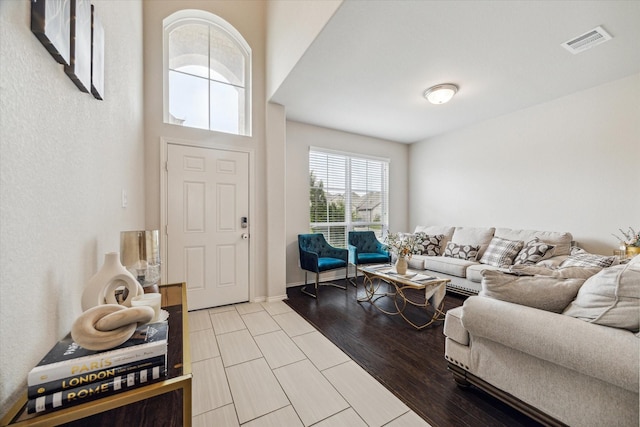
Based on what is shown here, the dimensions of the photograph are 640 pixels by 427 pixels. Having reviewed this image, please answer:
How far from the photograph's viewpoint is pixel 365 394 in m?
1.65

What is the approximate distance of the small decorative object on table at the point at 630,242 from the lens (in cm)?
253

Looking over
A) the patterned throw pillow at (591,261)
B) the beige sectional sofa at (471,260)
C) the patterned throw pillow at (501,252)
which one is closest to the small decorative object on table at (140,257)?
the beige sectional sofa at (471,260)

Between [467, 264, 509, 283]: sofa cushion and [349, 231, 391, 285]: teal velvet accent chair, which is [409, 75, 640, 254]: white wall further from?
[349, 231, 391, 285]: teal velvet accent chair

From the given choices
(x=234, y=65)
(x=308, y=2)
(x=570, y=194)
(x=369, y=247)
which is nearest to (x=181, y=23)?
(x=234, y=65)

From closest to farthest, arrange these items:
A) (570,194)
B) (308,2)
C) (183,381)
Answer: (183,381) < (308,2) < (570,194)

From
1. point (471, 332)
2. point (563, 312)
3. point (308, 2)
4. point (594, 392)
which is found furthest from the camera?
point (308, 2)

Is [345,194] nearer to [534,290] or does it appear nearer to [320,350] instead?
[320,350]

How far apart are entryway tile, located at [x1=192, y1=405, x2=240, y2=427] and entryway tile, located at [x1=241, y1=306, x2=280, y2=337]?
3.01ft

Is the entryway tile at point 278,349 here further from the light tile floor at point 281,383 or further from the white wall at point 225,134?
the white wall at point 225,134

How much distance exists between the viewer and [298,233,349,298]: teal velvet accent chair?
11.7 feet

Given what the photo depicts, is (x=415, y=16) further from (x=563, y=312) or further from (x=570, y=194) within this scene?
(x=570, y=194)

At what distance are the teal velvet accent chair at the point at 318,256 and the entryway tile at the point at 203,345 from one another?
149cm

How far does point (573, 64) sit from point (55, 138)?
4197mm

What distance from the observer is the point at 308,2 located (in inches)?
90.4
